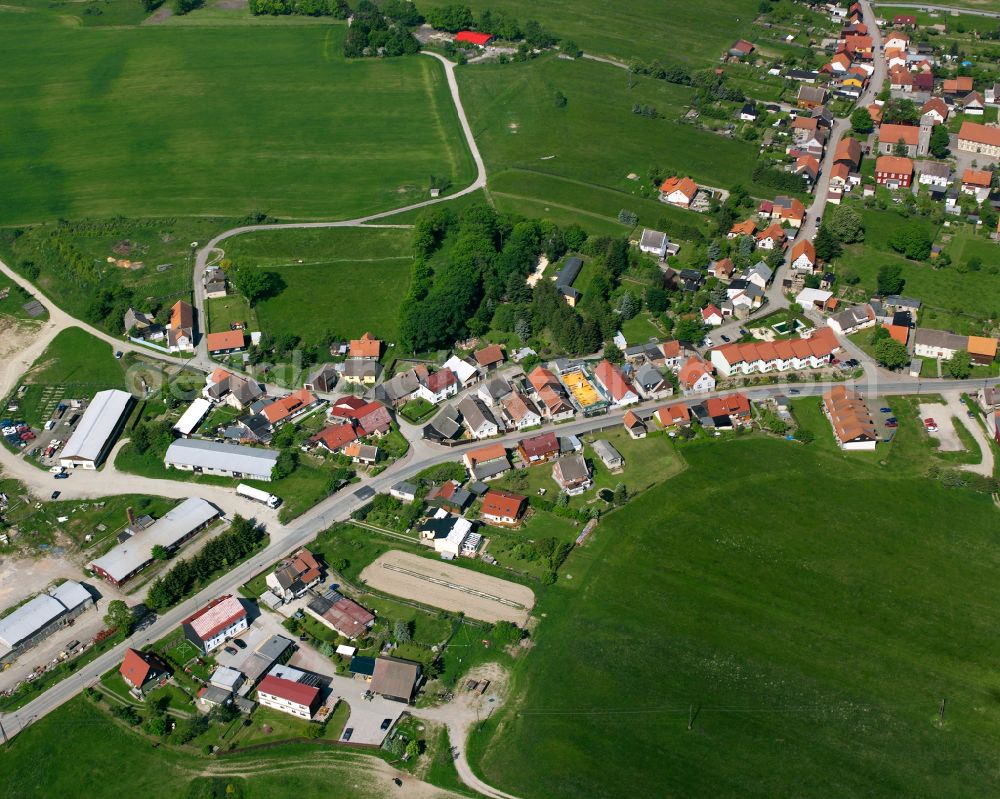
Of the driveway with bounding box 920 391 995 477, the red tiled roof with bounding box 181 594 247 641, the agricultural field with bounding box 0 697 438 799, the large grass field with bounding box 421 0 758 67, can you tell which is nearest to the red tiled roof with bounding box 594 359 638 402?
the driveway with bounding box 920 391 995 477

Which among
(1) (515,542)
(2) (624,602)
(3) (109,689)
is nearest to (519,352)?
(1) (515,542)

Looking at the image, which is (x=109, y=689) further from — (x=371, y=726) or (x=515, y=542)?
(x=515, y=542)

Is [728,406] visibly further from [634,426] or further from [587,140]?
[587,140]

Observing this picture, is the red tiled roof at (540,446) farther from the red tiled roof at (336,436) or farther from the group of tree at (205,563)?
the group of tree at (205,563)

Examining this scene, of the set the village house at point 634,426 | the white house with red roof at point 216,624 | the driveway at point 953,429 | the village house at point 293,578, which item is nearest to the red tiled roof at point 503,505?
the village house at point 634,426

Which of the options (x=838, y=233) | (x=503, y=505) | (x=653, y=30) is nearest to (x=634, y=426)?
(x=503, y=505)

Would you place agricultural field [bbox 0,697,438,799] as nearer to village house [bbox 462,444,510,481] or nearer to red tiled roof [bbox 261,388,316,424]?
village house [bbox 462,444,510,481]
